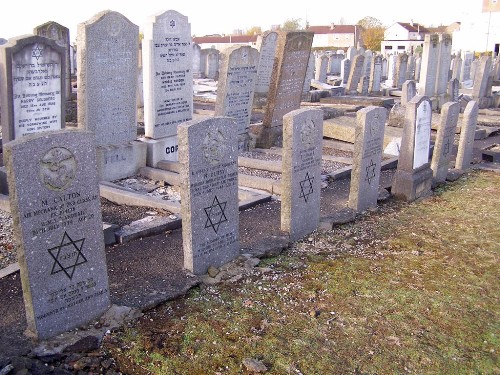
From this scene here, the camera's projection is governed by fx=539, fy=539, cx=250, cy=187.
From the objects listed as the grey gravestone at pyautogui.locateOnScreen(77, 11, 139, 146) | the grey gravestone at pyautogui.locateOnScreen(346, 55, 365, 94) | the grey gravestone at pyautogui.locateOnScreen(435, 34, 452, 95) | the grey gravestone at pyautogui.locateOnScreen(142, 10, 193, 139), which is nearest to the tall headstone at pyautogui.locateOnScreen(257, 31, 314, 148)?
the grey gravestone at pyautogui.locateOnScreen(142, 10, 193, 139)

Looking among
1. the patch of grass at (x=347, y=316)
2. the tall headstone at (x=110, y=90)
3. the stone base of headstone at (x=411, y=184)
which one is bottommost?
→ the patch of grass at (x=347, y=316)

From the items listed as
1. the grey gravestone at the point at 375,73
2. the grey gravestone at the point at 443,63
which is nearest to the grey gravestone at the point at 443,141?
the grey gravestone at the point at 443,63

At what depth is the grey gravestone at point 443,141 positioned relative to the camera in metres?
8.70

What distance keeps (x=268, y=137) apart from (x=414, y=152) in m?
3.88

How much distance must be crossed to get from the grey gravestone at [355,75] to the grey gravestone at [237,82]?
36.7ft

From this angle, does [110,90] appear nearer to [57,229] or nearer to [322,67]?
[57,229]

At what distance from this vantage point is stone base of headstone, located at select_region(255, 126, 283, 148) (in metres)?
11.2

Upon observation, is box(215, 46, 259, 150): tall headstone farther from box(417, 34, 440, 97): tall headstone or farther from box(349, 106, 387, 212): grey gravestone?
box(417, 34, 440, 97): tall headstone

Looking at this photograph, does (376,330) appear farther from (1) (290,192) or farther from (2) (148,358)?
(1) (290,192)

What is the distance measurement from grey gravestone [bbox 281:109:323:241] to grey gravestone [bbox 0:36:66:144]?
385 centimetres

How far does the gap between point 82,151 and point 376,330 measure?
2671 millimetres

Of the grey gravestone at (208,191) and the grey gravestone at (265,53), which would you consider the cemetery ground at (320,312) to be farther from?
the grey gravestone at (265,53)

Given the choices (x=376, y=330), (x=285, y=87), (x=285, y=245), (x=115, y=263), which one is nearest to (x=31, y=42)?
(x=115, y=263)

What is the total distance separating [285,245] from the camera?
19.6 feet
